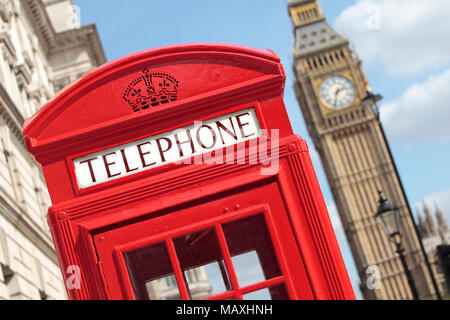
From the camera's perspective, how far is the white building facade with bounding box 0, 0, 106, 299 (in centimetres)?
1096

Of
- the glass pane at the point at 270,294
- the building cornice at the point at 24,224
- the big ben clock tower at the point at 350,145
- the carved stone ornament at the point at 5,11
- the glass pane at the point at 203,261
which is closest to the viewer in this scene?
the glass pane at the point at 270,294

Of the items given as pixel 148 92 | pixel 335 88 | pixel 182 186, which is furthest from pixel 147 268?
pixel 335 88

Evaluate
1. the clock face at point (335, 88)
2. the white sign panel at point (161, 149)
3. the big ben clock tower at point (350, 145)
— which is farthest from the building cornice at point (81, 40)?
the clock face at point (335, 88)

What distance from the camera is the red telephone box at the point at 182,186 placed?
277cm

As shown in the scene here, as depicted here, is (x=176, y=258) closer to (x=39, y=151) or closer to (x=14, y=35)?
(x=39, y=151)

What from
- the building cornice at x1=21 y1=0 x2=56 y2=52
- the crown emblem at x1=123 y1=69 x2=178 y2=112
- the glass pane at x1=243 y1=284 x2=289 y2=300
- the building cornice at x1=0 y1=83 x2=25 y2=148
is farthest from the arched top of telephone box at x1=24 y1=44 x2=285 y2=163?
the building cornice at x1=21 y1=0 x2=56 y2=52

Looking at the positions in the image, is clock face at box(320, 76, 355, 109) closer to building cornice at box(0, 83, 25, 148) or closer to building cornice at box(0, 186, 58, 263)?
building cornice at box(0, 186, 58, 263)

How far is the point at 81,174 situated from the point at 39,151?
0.22 meters

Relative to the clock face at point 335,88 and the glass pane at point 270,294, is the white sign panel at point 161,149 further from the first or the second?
the clock face at point 335,88

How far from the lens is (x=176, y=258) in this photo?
277 cm

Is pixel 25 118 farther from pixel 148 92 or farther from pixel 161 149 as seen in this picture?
pixel 161 149

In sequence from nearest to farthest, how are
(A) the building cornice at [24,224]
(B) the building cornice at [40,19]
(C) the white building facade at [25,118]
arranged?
1. (A) the building cornice at [24,224]
2. (C) the white building facade at [25,118]
3. (B) the building cornice at [40,19]

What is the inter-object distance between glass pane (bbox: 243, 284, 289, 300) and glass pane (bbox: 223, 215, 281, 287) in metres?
0.06
